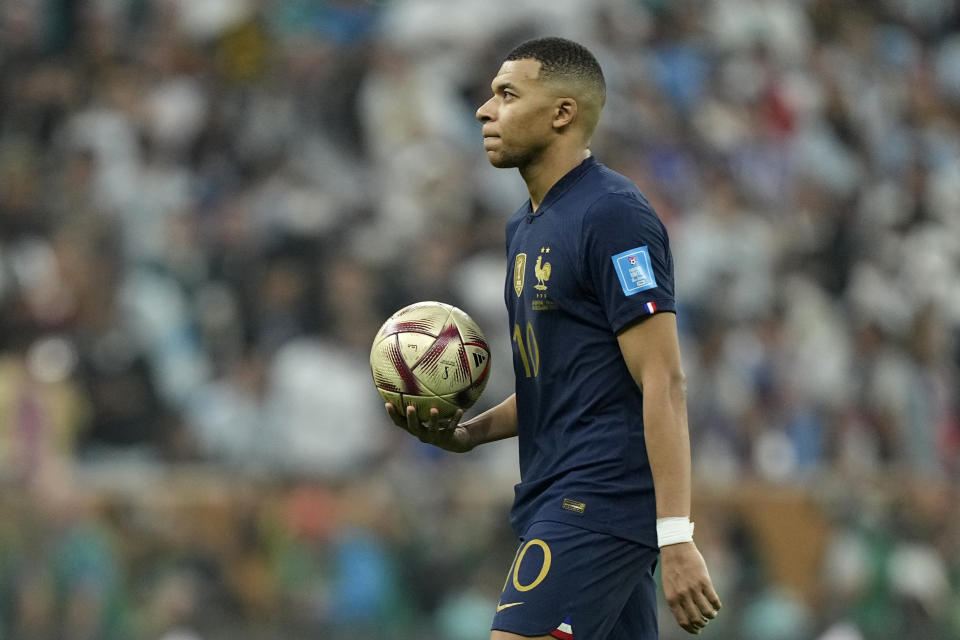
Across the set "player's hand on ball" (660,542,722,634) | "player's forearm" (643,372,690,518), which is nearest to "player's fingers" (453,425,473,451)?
"player's forearm" (643,372,690,518)

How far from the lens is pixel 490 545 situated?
26.8 feet

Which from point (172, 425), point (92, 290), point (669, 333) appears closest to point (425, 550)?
point (172, 425)

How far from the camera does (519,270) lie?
4285mm

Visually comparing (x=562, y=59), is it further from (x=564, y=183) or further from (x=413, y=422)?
(x=413, y=422)

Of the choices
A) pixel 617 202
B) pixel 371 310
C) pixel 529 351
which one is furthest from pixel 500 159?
pixel 371 310

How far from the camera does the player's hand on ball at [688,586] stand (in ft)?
12.2

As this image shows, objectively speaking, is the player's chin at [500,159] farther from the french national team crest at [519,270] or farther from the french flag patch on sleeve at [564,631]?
the french flag patch on sleeve at [564,631]

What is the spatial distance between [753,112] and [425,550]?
615 centimetres

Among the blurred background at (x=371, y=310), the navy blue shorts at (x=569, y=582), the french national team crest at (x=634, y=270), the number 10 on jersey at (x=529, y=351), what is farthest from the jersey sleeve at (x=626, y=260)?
the blurred background at (x=371, y=310)

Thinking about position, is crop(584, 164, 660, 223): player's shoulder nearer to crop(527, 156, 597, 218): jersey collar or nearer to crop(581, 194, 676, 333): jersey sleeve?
crop(581, 194, 676, 333): jersey sleeve

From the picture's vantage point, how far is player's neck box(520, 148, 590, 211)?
4.28m

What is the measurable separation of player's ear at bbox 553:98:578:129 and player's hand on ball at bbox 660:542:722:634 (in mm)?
1280

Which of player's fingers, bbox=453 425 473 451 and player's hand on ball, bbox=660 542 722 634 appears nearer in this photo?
player's hand on ball, bbox=660 542 722 634

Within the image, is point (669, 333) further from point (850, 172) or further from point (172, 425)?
point (850, 172)
